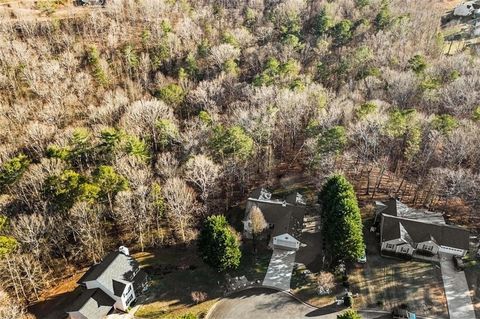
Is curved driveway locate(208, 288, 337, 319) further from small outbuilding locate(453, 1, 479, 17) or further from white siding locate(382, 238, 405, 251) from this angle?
small outbuilding locate(453, 1, 479, 17)

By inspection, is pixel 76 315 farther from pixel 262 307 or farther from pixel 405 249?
pixel 405 249

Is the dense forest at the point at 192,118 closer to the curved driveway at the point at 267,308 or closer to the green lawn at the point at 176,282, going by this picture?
the green lawn at the point at 176,282

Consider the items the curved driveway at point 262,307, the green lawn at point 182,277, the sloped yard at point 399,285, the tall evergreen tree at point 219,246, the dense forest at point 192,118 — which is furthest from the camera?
the dense forest at point 192,118

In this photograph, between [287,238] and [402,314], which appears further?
[287,238]

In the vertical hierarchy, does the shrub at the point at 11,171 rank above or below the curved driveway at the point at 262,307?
above

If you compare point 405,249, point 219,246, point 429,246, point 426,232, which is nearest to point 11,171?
point 219,246

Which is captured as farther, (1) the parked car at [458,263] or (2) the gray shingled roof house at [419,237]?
(2) the gray shingled roof house at [419,237]

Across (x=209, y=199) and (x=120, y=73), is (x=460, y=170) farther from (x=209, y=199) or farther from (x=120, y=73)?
(x=120, y=73)

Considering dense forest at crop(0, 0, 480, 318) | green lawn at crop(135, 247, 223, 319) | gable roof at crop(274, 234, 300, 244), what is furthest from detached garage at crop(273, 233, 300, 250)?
dense forest at crop(0, 0, 480, 318)

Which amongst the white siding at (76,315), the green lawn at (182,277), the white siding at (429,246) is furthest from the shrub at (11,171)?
the white siding at (429,246)
